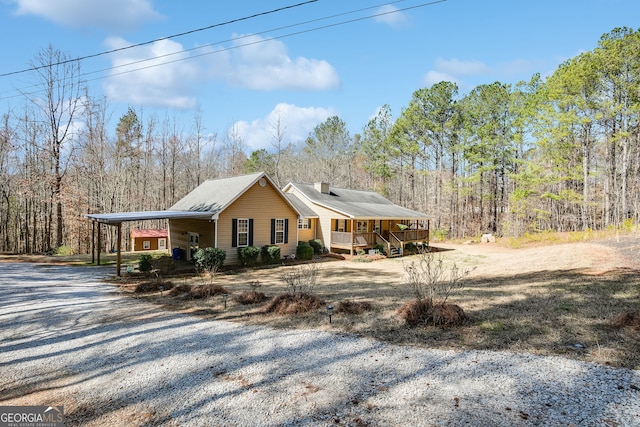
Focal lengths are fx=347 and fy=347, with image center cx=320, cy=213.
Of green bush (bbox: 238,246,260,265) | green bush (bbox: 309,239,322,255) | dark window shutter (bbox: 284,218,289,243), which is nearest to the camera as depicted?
green bush (bbox: 238,246,260,265)

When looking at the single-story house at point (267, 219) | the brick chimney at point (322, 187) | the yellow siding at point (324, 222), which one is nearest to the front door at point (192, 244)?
the single-story house at point (267, 219)

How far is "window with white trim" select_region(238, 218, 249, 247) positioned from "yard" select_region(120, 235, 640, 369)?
14.8 ft

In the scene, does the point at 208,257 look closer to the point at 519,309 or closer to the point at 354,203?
the point at 519,309

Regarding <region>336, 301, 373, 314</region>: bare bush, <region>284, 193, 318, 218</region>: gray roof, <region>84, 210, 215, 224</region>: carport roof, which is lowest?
<region>336, 301, 373, 314</region>: bare bush

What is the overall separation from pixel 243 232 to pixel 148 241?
11.8 m

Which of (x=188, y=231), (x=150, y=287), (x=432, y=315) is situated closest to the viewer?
(x=432, y=315)

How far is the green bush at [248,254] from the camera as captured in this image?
18172mm

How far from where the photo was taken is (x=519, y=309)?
7.31m

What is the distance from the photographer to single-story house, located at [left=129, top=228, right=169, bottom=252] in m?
26.1

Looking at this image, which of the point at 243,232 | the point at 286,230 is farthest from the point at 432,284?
the point at 286,230

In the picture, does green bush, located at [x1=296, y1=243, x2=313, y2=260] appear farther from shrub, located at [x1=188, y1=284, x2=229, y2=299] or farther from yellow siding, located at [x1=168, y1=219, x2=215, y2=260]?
shrub, located at [x1=188, y1=284, x2=229, y2=299]

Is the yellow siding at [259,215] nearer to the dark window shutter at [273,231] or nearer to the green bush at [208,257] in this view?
the dark window shutter at [273,231]

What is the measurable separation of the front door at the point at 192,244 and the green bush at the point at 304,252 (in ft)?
19.4

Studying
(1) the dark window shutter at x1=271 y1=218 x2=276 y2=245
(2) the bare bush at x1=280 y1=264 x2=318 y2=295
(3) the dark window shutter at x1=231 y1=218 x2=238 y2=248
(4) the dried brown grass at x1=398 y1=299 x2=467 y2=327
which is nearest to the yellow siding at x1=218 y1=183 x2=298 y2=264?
(3) the dark window shutter at x1=231 y1=218 x2=238 y2=248
